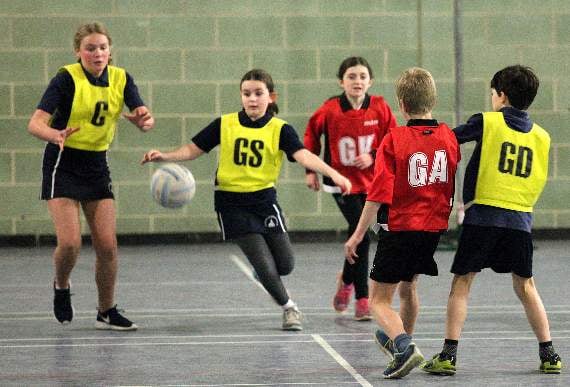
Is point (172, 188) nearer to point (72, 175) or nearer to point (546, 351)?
point (72, 175)

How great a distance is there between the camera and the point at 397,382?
201 inches

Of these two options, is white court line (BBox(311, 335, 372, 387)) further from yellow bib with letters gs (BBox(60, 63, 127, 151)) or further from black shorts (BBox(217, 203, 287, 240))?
yellow bib with letters gs (BBox(60, 63, 127, 151))

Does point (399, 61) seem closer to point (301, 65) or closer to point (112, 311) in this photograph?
point (301, 65)

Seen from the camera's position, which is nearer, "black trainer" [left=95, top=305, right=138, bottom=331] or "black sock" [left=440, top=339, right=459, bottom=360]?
"black sock" [left=440, top=339, right=459, bottom=360]

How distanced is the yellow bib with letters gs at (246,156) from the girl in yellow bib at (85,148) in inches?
18.1

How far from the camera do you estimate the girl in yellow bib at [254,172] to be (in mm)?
7008

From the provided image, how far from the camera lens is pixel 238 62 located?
1230cm

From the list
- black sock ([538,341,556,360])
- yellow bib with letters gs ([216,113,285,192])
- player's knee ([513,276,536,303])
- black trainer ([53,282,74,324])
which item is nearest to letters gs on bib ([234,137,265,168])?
yellow bib with letters gs ([216,113,285,192])

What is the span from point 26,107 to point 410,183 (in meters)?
7.45

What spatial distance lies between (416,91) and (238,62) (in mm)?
7110

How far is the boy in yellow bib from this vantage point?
17.5 ft

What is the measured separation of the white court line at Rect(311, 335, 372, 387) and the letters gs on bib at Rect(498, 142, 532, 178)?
1.04 m

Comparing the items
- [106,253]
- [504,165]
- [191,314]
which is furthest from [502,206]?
[191,314]

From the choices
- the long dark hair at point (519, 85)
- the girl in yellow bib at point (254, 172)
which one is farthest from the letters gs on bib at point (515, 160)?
the girl in yellow bib at point (254, 172)
